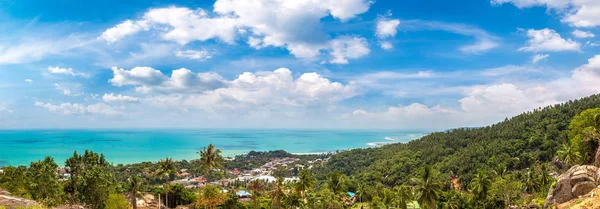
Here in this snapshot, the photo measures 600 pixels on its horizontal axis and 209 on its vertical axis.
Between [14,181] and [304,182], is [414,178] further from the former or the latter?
[14,181]

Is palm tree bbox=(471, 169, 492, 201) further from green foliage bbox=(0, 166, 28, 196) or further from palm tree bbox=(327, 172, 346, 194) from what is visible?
green foliage bbox=(0, 166, 28, 196)

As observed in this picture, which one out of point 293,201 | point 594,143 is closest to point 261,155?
point 293,201

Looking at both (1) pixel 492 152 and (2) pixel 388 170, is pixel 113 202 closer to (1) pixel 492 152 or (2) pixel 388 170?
(2) pixel 388 170

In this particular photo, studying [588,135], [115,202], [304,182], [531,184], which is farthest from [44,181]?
[531,184]

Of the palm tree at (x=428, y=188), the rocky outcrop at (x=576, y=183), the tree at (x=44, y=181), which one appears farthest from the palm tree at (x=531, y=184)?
the tree at (x=44, y=181)

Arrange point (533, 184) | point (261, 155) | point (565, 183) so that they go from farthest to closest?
point (261, 155), point (533, 184), point (565, 183)

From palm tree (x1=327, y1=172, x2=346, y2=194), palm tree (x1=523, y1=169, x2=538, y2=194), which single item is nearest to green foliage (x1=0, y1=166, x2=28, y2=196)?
palm tree (x1=327, y1=172, x2=346, y2=194)
